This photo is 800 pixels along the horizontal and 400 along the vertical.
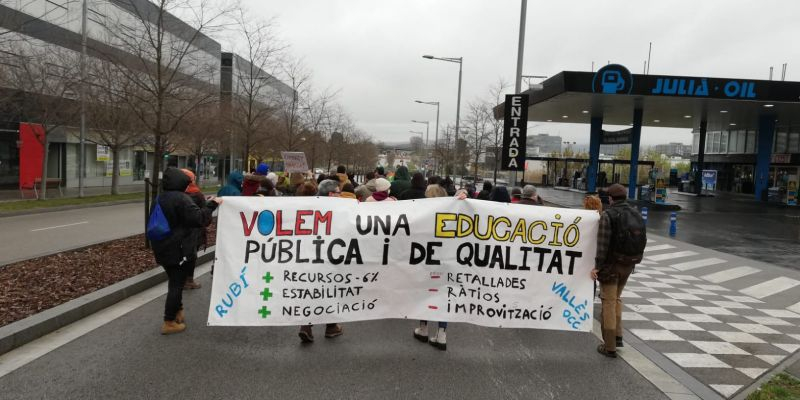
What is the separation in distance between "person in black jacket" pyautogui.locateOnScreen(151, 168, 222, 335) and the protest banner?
0.34 m

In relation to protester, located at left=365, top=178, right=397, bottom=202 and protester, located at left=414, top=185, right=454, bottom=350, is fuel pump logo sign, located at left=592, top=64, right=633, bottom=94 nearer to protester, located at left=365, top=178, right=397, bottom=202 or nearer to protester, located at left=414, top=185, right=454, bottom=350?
protester, located at left=365, top=178, right=397, bottom=202

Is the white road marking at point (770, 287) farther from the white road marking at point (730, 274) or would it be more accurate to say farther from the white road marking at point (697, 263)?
the white road marking at point (697, 263)

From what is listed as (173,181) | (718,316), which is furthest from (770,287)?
(173,181)

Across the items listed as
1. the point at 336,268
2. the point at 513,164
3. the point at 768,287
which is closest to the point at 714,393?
the point at 336,268

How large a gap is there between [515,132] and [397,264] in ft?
28.8

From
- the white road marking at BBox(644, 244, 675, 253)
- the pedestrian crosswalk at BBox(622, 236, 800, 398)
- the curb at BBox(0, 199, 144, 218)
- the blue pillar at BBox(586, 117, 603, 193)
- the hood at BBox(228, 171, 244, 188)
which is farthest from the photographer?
the blue pillar at BBox(586, 117, 603, 193)

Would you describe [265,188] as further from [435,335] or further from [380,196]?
[435,335]

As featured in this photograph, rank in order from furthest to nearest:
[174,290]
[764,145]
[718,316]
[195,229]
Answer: [764,145], [718,316], [195,229], [174,290]

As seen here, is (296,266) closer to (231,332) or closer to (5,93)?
(231,332)

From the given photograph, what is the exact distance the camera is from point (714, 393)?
4.70m

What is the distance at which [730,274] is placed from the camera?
11109mm

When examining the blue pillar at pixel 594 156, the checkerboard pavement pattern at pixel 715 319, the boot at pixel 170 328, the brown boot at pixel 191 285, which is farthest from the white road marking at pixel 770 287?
the blue pillar at pixel 594 156

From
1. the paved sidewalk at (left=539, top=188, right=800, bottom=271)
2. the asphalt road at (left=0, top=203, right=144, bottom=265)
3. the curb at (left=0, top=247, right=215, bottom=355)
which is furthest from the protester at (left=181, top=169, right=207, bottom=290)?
the paved sidewalk at (left=539, top=188, right=800, bottom=271)

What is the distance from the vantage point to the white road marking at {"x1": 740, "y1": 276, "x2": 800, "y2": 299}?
369 inches
